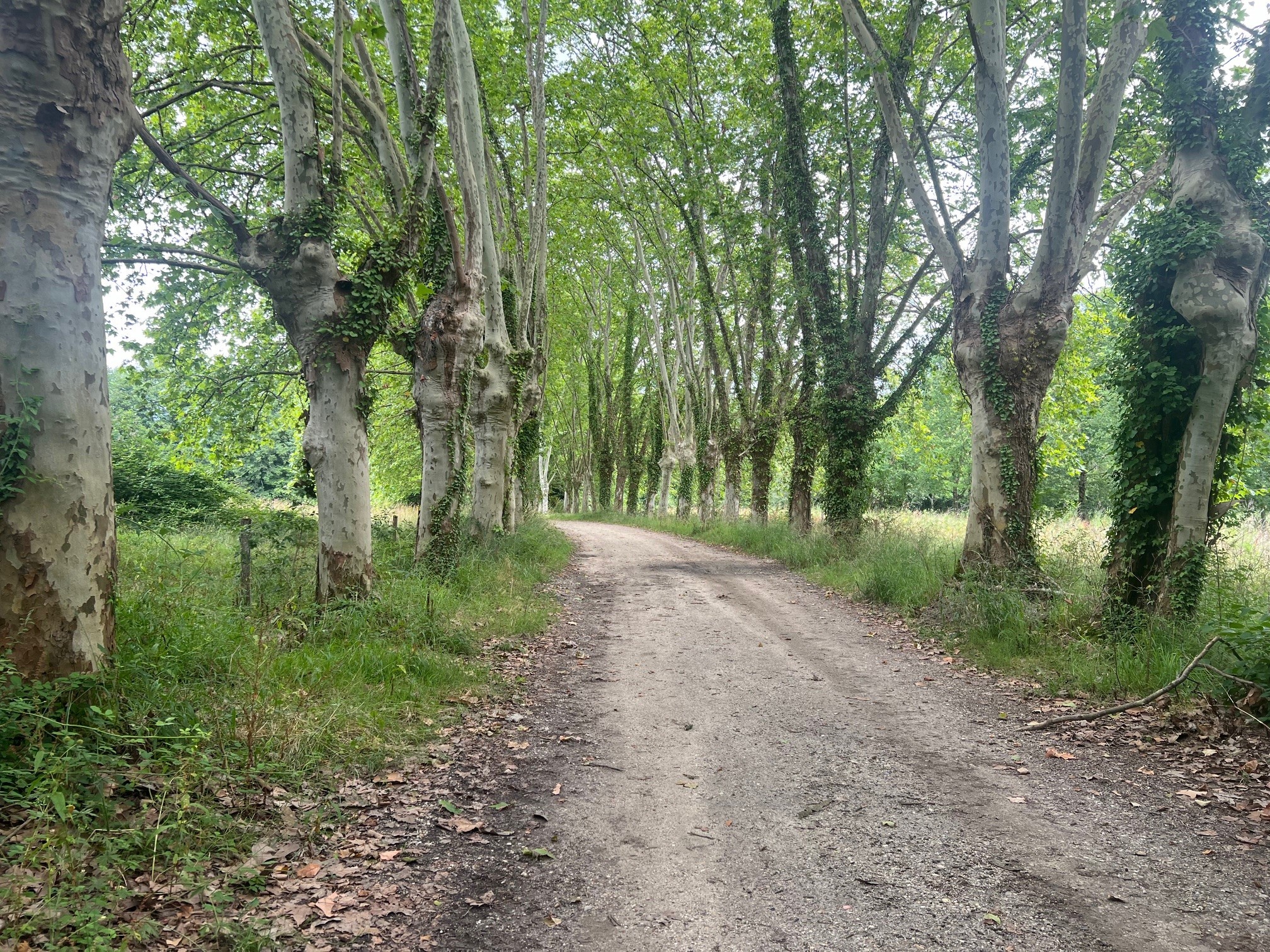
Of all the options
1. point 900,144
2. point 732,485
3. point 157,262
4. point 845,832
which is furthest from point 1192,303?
point 732,485

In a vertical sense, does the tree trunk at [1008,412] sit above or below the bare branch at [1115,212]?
below

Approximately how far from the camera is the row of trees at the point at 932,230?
6.48m

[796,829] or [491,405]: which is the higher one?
[491,405]

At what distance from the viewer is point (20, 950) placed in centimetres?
221

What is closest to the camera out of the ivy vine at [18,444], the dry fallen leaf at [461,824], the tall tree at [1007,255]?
the ivy vine at [18,444]

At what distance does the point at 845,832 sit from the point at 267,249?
6998mm

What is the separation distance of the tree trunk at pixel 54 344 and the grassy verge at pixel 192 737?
0.37 metres

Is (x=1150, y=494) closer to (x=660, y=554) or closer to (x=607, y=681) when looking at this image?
(x=607, y=681)

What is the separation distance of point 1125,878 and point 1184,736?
2225 millimetres

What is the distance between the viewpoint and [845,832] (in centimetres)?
361

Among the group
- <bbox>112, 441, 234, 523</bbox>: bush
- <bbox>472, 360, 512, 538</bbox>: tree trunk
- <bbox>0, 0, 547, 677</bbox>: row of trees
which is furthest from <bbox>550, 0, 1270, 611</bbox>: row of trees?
<bbox>112, 441, 234, 523</bbox>: bush

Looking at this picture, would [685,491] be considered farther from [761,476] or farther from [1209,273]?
[1209,273]

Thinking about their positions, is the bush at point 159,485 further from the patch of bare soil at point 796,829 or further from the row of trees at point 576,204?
the patch of bare soil at point 796,829

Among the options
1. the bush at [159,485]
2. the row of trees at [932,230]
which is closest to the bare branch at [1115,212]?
the row of trees at [932,230]
